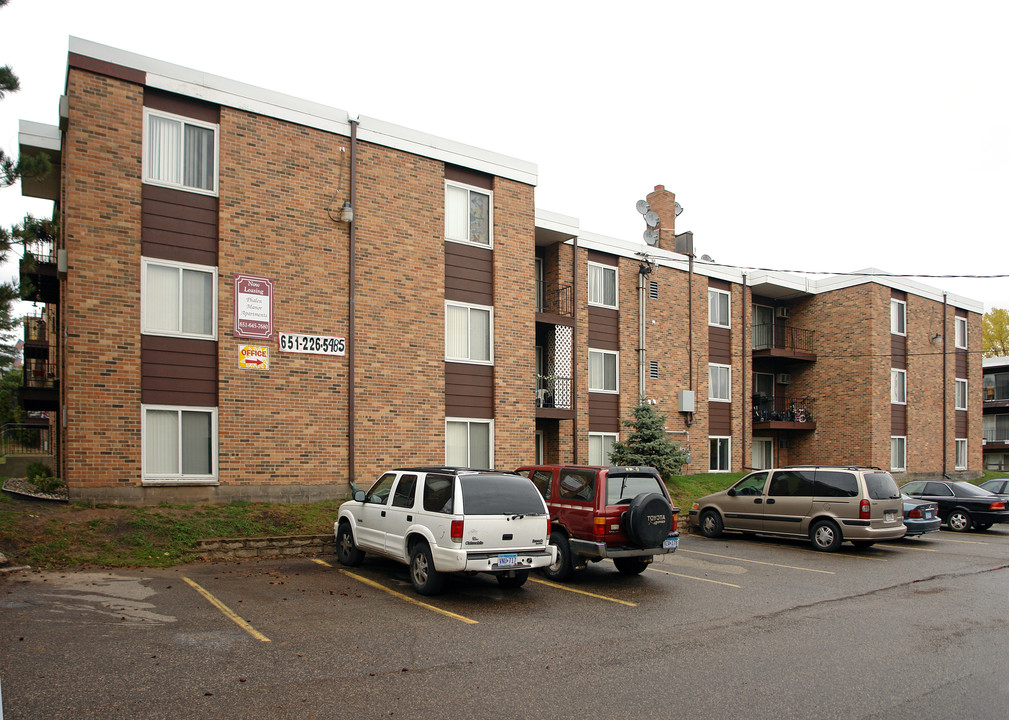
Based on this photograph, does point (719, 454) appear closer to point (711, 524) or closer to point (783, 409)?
→ point (783, 409)

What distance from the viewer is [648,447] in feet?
73.4

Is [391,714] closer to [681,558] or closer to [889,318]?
[681,558]

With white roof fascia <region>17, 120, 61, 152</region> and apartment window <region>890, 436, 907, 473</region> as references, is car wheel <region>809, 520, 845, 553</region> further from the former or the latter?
apartment window <region>890, 436, 907, 473</region>

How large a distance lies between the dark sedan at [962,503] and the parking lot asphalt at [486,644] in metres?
8.11

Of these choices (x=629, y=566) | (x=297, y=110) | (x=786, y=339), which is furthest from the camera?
(x=786, y=339)

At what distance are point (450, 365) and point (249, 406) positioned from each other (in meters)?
5.04

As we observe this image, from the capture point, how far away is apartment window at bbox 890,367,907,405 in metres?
31.2

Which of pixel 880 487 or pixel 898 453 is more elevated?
pixel 880 487

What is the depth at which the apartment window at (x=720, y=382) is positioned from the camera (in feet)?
93.7

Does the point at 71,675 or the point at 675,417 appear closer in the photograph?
the point at 71,675

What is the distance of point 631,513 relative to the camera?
1100cm

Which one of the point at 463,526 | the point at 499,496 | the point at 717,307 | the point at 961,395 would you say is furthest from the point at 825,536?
the point at 961,395

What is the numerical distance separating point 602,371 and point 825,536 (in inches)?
419

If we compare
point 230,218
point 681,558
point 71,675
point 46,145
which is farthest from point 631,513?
point 46,145
